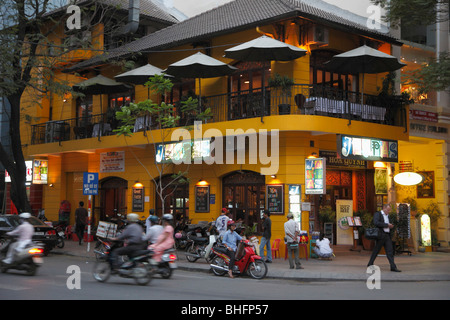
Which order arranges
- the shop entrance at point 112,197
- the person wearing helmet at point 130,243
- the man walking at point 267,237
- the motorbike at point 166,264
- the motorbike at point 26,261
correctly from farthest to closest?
the shop entrance at point 112,197 < the man walking at point 267,237 < the motorbike at point 26,261 < the motorbike at point 166,264 < the person wearing helmet at point 130,243

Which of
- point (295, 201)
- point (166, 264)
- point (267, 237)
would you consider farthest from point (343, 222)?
point (166, 264)

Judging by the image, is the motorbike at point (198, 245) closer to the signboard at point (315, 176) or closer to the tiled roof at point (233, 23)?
the signboard at point (315, 176)

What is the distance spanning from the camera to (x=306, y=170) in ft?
62.8

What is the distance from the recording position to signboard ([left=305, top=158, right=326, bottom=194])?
18609mm

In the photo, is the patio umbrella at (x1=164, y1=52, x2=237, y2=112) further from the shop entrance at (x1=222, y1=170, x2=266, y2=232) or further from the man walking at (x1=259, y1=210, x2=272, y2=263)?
the man walking at (x1=259, y1=210, x2=272, y2=263)

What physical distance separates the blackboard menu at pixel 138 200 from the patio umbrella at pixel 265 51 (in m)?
8.59

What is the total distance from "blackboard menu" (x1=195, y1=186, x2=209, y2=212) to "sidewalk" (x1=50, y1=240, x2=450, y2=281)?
95.7 inches

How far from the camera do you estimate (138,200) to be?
82.6 feet

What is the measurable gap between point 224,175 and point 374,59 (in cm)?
719

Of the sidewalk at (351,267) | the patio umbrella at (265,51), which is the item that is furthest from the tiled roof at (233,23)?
the sidewalk at (351,267)

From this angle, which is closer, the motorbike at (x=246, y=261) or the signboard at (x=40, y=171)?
the motorbike at (x=246, y=261)

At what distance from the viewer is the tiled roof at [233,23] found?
19.8m

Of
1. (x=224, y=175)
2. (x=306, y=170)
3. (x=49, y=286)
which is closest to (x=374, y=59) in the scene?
(x=306, y=170)
